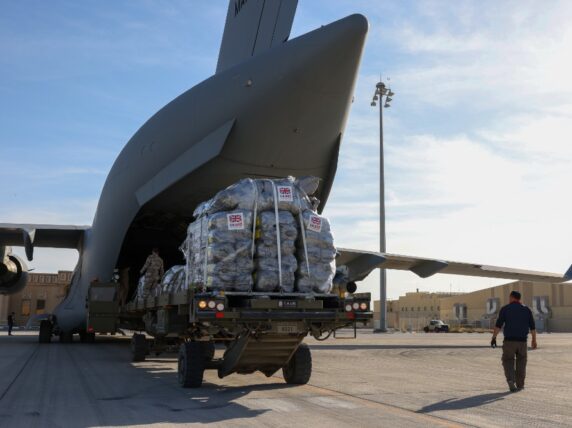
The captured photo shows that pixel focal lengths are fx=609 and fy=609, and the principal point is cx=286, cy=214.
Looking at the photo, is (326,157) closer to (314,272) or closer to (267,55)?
(267,55)

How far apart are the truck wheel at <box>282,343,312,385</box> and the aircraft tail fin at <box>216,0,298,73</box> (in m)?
5.91

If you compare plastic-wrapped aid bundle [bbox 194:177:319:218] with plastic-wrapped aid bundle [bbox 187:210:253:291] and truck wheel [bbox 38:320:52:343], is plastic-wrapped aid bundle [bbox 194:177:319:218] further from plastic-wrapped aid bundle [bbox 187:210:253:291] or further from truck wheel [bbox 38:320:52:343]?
truck wheel [bbox 38:320:52:343]

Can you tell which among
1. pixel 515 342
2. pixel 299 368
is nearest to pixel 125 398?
pixel 299 368

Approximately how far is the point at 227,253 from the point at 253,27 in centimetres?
704

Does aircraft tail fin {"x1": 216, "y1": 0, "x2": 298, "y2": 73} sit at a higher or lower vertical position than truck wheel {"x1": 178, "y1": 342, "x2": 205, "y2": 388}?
higher

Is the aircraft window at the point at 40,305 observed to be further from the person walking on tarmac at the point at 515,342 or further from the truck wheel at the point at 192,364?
the person walking on tarmac at the point at 515,342

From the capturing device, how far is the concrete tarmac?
19.0ft

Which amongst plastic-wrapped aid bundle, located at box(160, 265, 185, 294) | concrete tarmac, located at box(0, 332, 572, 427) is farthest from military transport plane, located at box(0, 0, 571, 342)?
concrete tarmac, located at box(0, 332, 572, 427)

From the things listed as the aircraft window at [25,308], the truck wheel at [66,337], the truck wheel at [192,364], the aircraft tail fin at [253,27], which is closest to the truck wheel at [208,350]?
the truck wheel at [192,364]

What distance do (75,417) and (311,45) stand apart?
6.72m

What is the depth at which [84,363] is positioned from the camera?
478 inches

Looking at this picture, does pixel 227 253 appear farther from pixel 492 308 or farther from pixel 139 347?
pixel 492 308

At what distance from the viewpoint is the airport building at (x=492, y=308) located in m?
54.8

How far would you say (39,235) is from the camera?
69.5 feet
